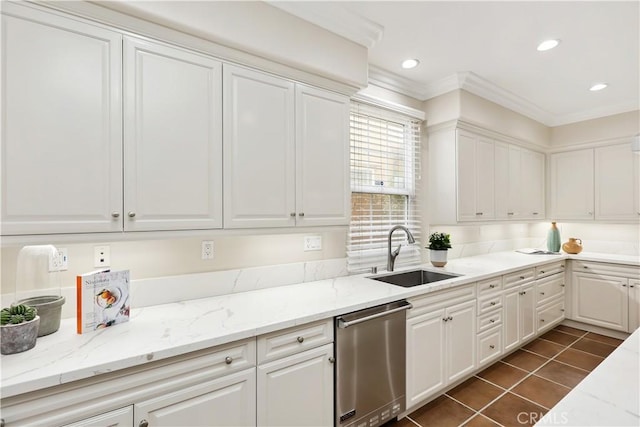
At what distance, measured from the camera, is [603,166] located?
395 cm

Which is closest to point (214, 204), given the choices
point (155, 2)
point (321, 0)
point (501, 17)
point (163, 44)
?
point (163, 44)

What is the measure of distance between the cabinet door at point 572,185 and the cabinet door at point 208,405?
4719 mm

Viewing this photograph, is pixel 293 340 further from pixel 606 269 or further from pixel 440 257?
pixel 606 269

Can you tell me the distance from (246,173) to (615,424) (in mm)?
1746

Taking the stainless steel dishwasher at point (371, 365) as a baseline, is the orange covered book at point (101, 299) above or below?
above

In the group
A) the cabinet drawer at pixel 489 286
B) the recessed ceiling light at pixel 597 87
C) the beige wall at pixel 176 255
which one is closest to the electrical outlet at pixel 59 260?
the beige wall at pixel 176 255

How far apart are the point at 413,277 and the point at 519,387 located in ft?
3.93

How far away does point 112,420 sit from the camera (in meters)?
1.17

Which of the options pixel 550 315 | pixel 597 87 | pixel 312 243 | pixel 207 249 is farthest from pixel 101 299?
pixel 597 87

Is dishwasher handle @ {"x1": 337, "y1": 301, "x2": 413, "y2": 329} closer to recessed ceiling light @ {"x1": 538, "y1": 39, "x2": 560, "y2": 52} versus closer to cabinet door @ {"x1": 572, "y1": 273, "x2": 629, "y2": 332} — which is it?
recessed ceiling light @ {"x1": 538, "y1": 39, "x2": 560, "y2": 52}

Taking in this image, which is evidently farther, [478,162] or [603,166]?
[603,166]

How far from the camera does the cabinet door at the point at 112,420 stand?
1.13 meters

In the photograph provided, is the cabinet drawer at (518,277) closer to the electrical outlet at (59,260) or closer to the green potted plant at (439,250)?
the green potted plant at (439,250)

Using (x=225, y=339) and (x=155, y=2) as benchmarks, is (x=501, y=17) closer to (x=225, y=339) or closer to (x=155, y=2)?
(x=155, y=2)
